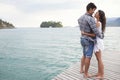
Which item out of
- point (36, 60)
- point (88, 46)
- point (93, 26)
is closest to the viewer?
point (93, 26)

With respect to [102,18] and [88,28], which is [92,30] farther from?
[102,18]

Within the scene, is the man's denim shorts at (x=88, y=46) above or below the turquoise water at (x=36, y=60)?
above

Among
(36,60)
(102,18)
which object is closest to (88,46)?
(102,18)

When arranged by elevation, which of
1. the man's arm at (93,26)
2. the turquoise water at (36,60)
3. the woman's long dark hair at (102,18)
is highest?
the woman's long dark hair at (102,18)

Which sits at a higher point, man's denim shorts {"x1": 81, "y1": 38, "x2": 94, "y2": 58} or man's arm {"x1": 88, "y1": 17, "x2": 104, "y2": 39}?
man's arm {"x1": 88, "y1": 17, "x2": 104, "y2": 39}

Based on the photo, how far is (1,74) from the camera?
1088cm

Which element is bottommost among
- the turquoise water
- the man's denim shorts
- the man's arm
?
the turquoise water

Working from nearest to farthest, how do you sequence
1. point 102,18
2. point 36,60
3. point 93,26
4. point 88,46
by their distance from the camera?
point 93,26, point 102,18, point 88,46, point 36,60

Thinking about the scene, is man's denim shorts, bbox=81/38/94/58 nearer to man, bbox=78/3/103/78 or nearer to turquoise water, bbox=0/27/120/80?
man, bbox=78/3/103/78

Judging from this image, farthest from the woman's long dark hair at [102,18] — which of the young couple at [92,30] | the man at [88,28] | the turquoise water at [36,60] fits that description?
the turquoise water at [36,60]

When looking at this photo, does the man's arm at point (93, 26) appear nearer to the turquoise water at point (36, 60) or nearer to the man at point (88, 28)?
the man at point (88, 28)

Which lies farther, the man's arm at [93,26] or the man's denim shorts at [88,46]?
the man's denim shorts at [88,46]

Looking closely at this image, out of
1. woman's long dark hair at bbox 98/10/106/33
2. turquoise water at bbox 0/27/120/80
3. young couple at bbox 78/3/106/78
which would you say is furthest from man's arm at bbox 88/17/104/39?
turquoise water at bbox 0/27/120/80

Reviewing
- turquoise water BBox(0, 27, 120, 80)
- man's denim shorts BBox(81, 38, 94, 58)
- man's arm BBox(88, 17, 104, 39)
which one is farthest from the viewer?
turquoise water BBox(0, 27, 120, 80)
